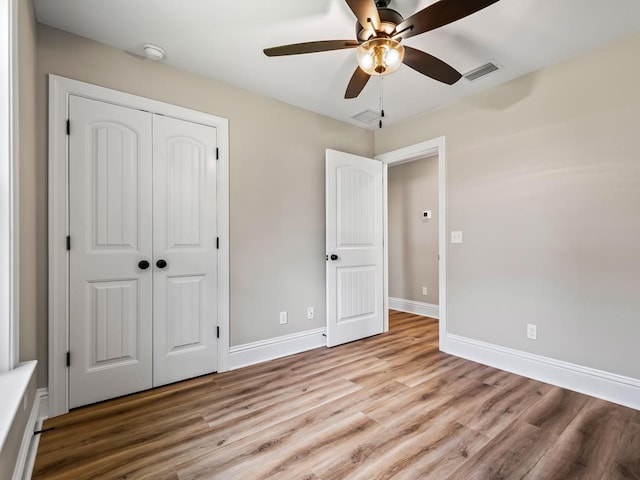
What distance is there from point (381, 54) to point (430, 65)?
37 cm

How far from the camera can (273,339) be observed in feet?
9.80

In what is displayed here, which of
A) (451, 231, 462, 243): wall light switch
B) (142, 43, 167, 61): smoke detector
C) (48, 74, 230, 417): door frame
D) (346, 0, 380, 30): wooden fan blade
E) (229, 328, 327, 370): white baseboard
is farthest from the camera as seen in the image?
(451, 231, 462, 243): wall light switch

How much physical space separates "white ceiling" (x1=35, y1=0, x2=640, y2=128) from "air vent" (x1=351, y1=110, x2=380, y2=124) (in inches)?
23.0

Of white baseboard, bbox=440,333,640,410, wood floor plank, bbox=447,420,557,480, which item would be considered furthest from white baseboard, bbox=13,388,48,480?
white baseboard, bbox=440,333,640,410

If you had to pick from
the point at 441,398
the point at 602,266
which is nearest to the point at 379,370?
the point at 441,398

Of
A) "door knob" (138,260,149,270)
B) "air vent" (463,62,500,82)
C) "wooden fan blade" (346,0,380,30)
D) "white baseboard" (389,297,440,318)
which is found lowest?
"white baseboard" (389,297,440,318)

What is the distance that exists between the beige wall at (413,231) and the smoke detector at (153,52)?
3739 mm

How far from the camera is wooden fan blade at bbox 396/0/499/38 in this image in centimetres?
139

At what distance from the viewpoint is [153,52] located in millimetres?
2270

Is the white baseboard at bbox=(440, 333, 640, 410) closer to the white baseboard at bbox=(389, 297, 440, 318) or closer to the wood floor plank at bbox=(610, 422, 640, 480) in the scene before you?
the wood floor plank at bbox=(610, 422, 640, 480)

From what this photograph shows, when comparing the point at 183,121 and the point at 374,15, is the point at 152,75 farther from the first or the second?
the point at 374,15

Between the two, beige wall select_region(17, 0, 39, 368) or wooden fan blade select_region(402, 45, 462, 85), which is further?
wooden fan blade select_region(402, 45, 462, 85)

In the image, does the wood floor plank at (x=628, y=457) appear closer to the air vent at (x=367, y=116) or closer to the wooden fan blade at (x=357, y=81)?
the wooden fan blade at (x=357, y=81)

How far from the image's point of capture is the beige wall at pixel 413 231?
4.67m
